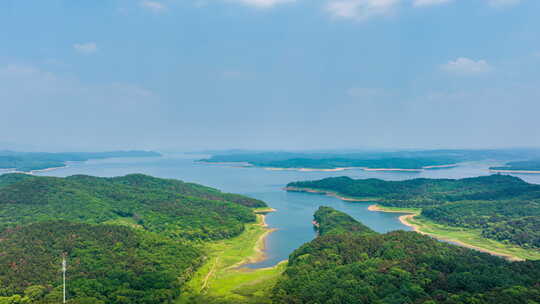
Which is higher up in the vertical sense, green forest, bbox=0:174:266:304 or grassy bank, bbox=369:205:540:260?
green forest, bbox=0:174:266:304

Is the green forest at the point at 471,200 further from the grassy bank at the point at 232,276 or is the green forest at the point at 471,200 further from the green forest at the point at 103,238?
the grassy bank at the point at 232,276

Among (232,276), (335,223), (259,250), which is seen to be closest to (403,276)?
(232,276)

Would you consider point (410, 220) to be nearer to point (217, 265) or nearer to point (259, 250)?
point (259, 250)

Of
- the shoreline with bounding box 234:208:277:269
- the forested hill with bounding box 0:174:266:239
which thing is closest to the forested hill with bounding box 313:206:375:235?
the shoreline with bounding box 234:208:277:269

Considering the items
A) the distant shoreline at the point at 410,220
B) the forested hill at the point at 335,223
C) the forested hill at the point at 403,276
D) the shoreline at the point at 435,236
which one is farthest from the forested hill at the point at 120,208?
the shoreline at the point at 435,236

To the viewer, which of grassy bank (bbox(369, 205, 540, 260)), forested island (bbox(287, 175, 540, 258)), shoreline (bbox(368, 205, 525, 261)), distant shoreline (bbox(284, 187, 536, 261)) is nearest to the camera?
shoreline (bbox(368, 205, 525, 261))

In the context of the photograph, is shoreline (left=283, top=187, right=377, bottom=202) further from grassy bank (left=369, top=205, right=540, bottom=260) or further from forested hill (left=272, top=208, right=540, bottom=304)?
forested hill (left=272, top=208, right=540, bottom=304)
